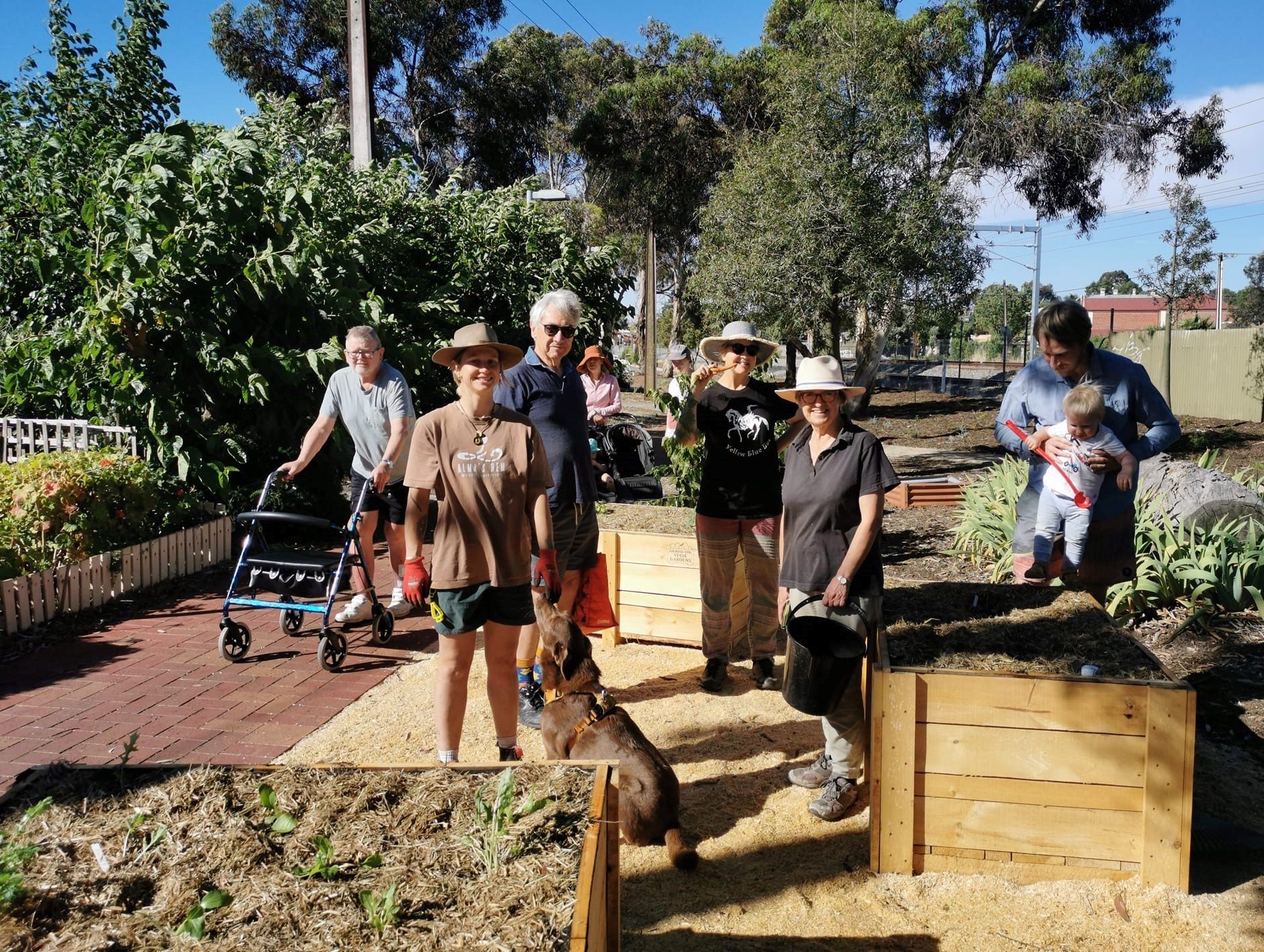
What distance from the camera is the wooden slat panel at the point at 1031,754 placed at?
3.24 meters

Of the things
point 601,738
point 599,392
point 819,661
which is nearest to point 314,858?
point 601,738

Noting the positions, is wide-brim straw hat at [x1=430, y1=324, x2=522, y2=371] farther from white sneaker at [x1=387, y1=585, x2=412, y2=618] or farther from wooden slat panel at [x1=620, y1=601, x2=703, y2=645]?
white sneaker at [x1=387, y1=585, x2=412, y2=618]

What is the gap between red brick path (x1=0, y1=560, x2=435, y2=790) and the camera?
4527mm

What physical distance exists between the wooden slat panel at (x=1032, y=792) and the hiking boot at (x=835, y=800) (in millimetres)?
525

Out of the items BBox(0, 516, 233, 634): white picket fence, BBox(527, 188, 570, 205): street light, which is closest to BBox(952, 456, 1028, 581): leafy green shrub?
BBox(0, 516, 233, 634): white picket fence

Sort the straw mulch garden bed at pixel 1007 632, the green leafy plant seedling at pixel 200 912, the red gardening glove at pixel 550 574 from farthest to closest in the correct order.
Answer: the red gardening glove at pixel 550 574
the straw mulch garden bed at pixel 1007 632
the green leafy plant seedling at pixel 200 912

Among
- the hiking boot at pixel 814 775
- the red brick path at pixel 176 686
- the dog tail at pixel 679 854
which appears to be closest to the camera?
the dog tail at pixel 679 854

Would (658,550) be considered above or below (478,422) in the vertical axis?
below

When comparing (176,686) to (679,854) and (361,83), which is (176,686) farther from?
(361,83)

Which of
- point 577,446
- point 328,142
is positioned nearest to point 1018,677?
point 577,446

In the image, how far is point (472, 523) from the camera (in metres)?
3.73

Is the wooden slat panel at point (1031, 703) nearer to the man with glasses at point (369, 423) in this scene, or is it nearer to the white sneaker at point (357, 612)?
the man with glasses at point (369, 423)

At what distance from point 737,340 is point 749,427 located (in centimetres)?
45

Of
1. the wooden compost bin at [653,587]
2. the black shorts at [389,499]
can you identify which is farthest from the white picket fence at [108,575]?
Answer: the wooden compost bin at [653,587]
